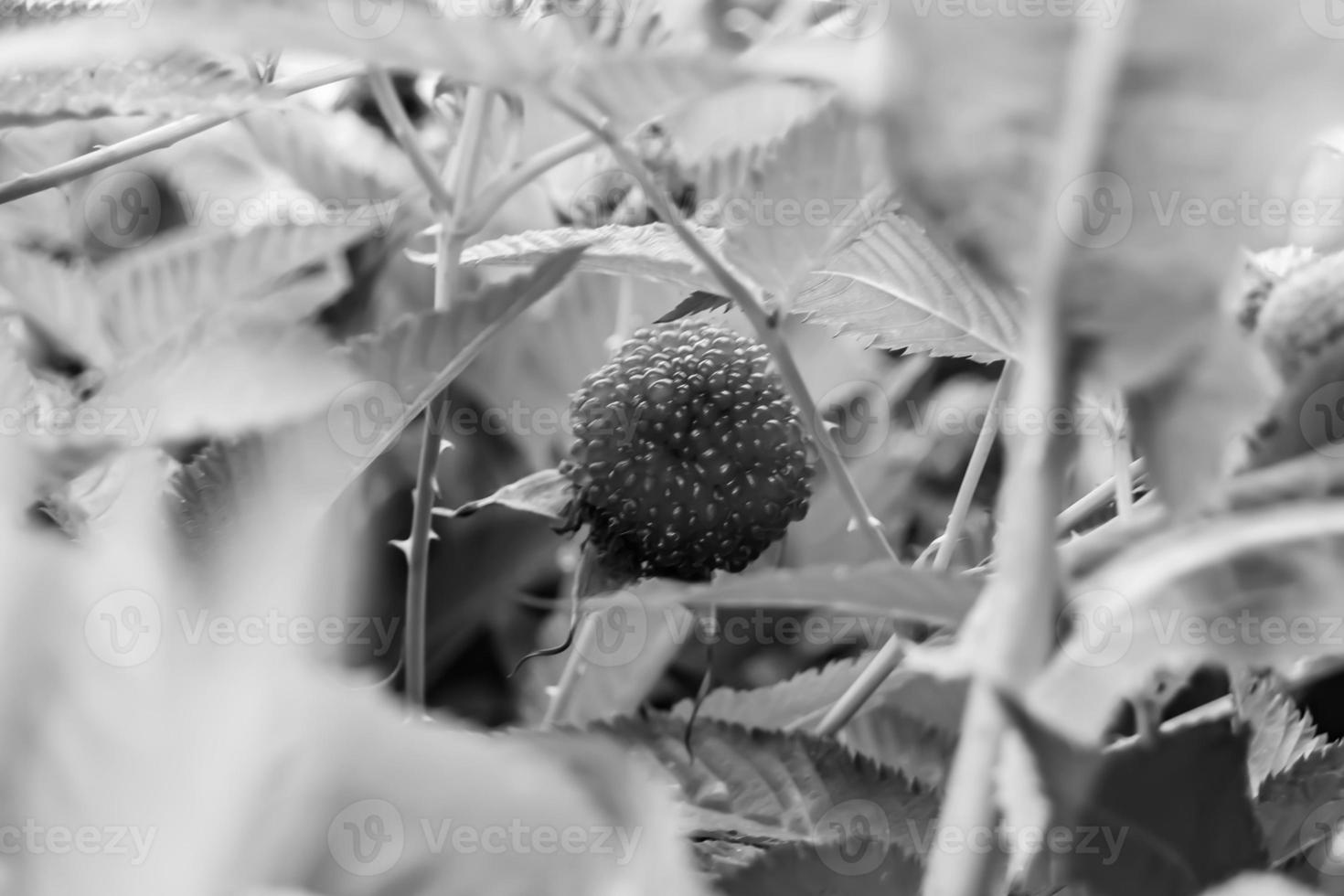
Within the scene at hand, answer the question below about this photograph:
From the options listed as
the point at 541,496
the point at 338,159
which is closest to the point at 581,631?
the point at 541,496

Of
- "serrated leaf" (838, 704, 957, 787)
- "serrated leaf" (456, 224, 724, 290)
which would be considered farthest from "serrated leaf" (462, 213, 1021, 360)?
"serrated leaf" (838, 704, 957, 787)

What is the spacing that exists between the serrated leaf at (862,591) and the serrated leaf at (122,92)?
120mm

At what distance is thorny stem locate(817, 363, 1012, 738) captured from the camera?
307mm

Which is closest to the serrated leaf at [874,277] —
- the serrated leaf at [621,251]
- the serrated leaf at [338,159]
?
the serrated leaf at [621,251]

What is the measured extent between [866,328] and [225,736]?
0.75 feet

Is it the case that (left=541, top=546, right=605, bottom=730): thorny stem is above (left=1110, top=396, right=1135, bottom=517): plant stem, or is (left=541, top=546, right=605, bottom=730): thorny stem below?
below

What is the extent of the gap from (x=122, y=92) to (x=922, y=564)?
0.71ft

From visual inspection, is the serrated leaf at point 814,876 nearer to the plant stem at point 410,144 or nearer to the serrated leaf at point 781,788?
the serrated leaf at point 781,788

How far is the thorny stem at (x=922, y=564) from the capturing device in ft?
1.01

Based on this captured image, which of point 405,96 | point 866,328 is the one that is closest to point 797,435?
point 866,328

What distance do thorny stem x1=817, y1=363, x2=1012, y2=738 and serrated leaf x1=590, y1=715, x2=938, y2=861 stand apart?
2cm

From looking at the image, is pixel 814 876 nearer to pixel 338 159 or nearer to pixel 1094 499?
pixel 1094 499

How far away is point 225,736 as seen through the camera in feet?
0.39

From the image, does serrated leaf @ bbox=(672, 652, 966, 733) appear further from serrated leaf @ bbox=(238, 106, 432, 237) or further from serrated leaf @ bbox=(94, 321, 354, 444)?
serrated leaf @ bbox=(238, 106, 432, 237)
